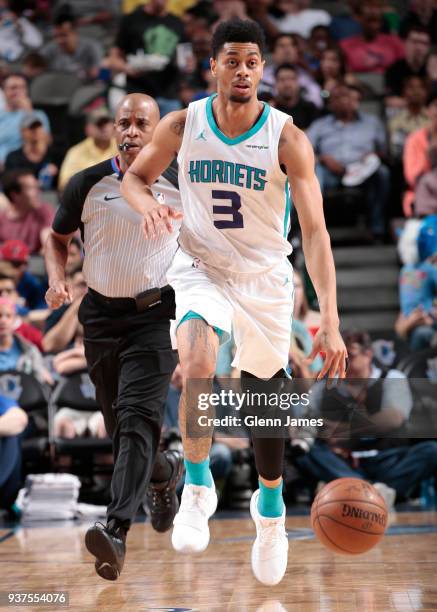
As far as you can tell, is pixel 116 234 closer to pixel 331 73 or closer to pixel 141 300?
pixel 141 300

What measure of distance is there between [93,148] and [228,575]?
639 centimetres

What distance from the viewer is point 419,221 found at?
960 centimetres

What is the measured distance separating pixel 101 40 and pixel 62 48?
88 centimetres

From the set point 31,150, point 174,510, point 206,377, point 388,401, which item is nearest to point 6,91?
point 31,150

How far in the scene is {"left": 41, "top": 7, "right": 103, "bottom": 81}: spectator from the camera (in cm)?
1273

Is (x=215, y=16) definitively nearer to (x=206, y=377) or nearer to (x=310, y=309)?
(x=310, y=309)

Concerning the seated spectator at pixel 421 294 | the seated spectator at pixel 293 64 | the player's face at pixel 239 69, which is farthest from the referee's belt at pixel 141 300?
the seated spectator at pixel 293 64

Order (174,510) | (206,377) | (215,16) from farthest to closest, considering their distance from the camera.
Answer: (215,16) → (174,510) → (206,377)

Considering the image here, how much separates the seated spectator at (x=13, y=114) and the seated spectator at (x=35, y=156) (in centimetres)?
37

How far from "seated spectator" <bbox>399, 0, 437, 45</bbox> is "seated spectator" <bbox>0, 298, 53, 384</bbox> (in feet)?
22.5

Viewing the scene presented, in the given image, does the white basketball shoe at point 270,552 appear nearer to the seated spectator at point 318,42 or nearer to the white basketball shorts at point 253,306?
the white basketball shorts at point 253,306

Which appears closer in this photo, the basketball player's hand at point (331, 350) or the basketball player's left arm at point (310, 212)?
the basketball player's hand at point (331, 350)

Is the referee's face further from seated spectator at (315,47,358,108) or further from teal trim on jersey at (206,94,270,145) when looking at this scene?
seated spectator at (315,47,358,108)

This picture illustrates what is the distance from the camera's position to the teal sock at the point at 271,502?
4.80 m
